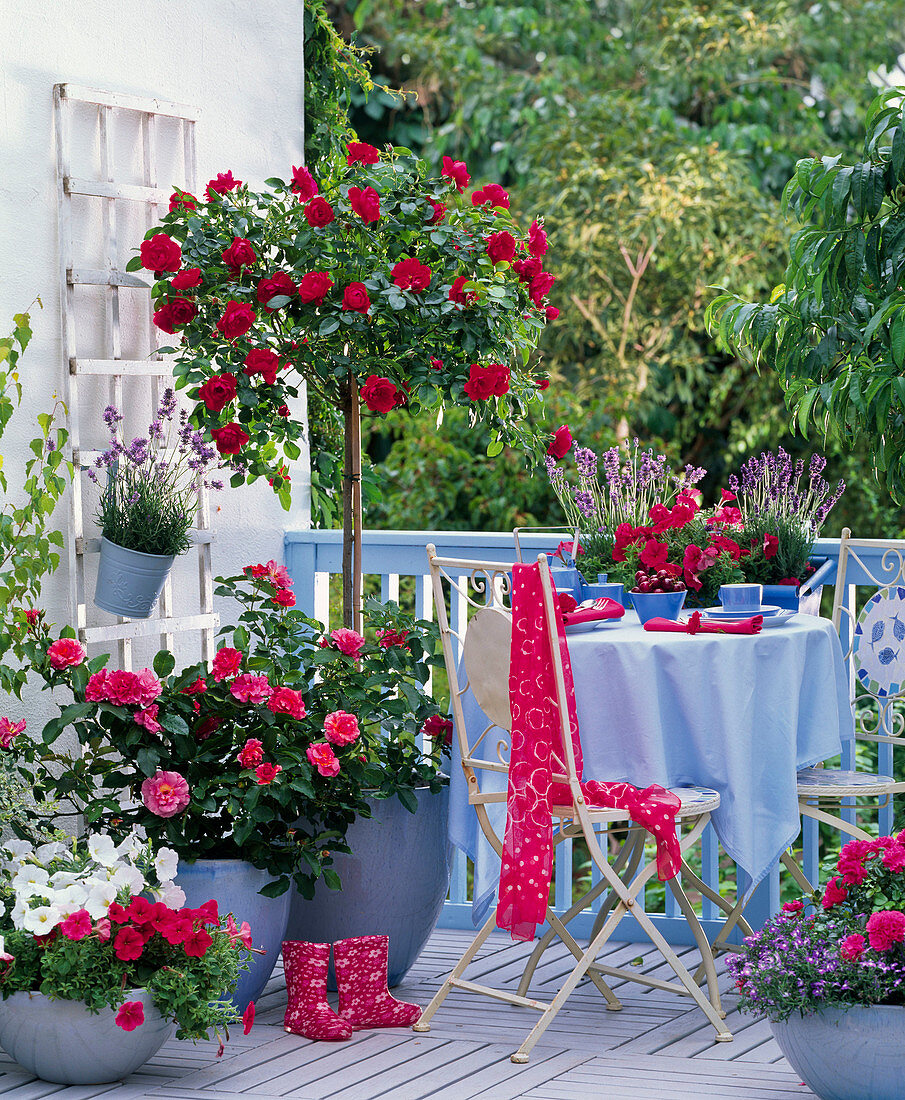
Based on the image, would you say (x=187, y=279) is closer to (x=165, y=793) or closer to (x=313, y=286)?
(x=313, y=286)

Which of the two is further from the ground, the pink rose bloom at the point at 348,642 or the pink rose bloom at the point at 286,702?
the pink rose bloom at the point at 348,642

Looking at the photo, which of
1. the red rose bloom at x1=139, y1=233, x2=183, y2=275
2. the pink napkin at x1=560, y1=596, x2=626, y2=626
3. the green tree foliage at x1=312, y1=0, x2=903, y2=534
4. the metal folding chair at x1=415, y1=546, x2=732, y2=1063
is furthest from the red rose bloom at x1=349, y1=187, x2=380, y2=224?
the green tree foliage at x1=312, y1=0, x2=903, y2=534

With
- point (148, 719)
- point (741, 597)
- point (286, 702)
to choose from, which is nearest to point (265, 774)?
point (286, 702)

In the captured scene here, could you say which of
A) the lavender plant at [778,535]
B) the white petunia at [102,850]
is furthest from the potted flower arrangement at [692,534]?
the white petunia at [102,850]

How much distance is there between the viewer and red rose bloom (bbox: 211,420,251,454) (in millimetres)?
3455

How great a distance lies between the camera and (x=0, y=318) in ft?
11.4

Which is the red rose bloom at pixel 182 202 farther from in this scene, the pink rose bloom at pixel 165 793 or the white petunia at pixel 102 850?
the white petunia at pixel 102 850

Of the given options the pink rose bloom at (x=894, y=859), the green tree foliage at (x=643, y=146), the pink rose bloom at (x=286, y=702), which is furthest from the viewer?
the green tree foliage at (x=643, y=146)

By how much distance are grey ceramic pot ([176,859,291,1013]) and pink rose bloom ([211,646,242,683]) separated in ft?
1.39

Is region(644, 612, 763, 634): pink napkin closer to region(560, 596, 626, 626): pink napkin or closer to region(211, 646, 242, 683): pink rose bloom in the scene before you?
region(560, 596, 626, 626): pink napkin

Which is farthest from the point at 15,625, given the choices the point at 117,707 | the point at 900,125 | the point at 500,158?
the point at 500,158

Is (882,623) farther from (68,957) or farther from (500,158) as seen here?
(500,158)

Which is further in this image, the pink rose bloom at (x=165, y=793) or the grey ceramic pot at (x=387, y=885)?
the grey ceramic pot at (x=387, y=885)

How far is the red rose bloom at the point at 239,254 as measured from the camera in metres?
3.41
